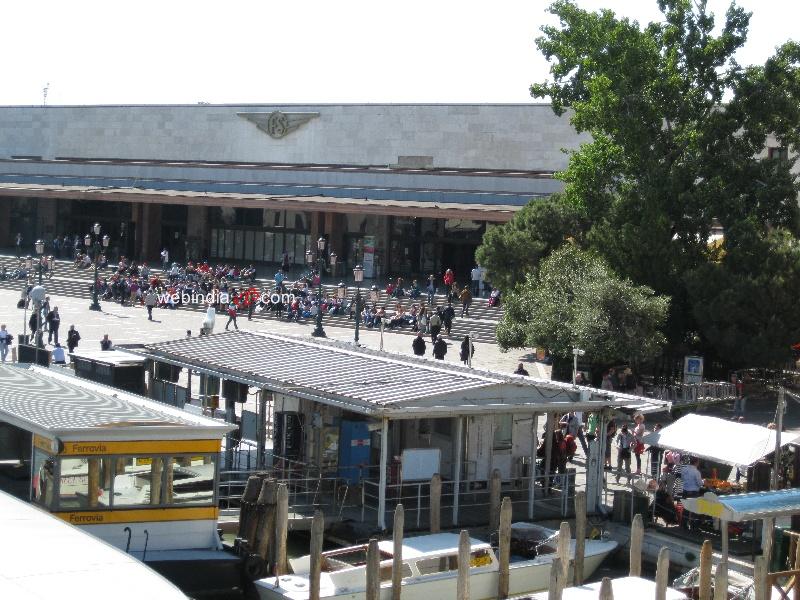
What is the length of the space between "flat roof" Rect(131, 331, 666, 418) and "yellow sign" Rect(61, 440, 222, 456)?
2.93 m

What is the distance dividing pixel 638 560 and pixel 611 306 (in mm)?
18991

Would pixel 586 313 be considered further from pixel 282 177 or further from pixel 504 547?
pixel 282 177

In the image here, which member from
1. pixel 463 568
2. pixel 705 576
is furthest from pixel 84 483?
pixel 705 576

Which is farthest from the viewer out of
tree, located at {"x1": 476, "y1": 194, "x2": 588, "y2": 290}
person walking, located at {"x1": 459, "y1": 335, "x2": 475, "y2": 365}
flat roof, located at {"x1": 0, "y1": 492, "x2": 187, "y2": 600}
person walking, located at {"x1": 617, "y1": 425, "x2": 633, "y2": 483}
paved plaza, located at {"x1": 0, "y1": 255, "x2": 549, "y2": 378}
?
tree, located at {"x1": 476, "y1": 194, "x2": 588, "y2": 290}

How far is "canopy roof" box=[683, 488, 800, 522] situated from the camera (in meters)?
20.0

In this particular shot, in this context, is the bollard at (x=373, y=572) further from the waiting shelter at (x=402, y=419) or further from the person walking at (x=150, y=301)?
the person walking at (x=150, y=301)

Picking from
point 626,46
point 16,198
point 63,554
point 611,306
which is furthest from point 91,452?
point 16,198

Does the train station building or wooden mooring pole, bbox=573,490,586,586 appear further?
the train station building

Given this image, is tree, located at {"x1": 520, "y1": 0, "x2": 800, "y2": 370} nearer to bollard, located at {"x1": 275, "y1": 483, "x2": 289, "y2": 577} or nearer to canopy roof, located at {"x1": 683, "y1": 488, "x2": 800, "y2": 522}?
canopy roof, located at {"x1": 683, "y1": 488, "x2": 800, "y2": 522}

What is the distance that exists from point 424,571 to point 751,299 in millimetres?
22585

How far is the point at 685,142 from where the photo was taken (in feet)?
A: 142

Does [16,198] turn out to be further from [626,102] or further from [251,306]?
[626,102]

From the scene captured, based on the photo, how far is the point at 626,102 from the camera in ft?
140

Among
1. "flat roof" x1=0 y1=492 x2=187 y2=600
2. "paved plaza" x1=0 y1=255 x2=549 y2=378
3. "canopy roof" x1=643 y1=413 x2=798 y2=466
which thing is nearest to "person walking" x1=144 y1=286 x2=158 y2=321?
"paved plaza" x1=0 y1=255 x2=549 y2=378
